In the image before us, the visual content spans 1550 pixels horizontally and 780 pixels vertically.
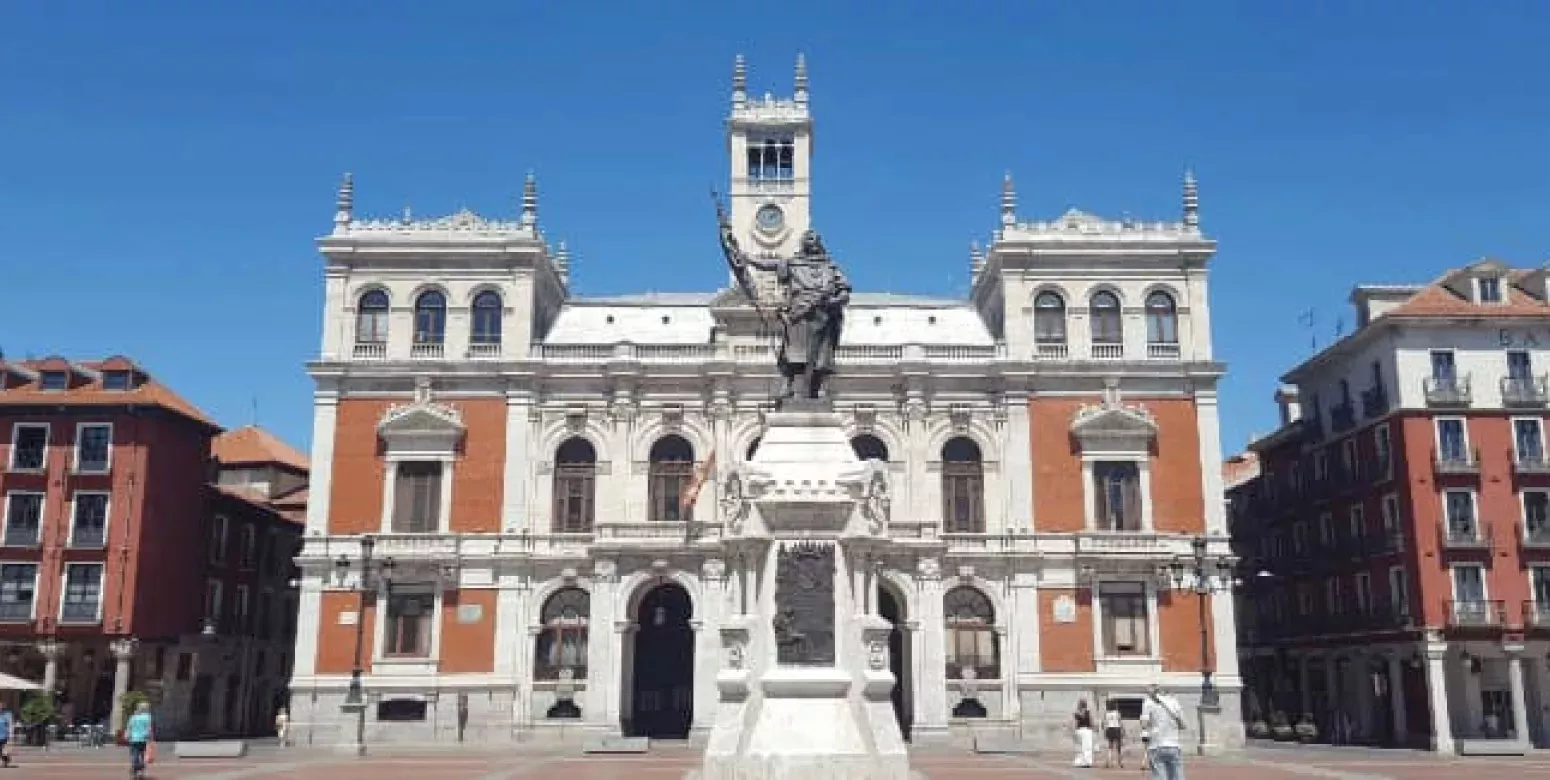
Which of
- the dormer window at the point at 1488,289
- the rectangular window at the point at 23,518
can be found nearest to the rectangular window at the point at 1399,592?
the dormer window at the point at 1488,289

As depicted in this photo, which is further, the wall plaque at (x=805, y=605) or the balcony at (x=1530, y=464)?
the balcony at (x=1530, y=464)

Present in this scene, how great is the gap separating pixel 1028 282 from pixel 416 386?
22923mm

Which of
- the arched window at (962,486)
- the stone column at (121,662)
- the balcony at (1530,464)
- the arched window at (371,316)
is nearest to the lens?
the balcony at (1530,464)

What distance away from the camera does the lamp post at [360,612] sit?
40.1 metres

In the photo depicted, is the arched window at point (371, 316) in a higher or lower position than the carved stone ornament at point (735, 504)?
higher

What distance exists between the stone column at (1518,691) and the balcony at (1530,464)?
6.13 meters

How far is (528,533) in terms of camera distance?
46781mm

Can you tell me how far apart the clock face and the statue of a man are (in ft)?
109

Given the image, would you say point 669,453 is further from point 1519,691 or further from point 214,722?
point 1519,691

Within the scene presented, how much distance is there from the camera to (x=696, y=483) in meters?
45.6

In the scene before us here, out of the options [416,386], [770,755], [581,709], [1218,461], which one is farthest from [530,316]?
[770,755]

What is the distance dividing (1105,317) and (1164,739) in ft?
113

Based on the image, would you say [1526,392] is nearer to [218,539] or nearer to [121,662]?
[218,539]

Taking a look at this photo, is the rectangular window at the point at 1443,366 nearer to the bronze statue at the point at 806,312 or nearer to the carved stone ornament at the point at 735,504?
the bronze statue at the point at 806,312
